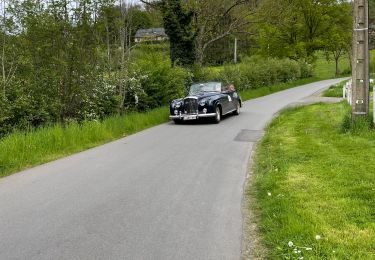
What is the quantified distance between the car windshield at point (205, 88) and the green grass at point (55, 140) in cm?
360

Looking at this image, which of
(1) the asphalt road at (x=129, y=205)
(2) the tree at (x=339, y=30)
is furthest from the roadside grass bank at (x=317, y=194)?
(2) the tree at (x=339, y=30)

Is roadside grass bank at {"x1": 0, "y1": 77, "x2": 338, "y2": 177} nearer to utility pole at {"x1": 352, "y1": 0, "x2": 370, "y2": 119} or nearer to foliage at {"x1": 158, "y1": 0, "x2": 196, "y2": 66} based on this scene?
utility pole at {"x1": 352, "y1": 0, "x2": 370, "y2": 119}

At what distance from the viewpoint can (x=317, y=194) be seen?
612cm

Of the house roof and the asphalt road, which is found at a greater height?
the house roof

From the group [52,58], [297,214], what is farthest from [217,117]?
[297,214]

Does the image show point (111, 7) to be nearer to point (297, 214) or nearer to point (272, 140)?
point (272, 140)

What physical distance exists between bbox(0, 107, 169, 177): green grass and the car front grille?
1954 millimetres

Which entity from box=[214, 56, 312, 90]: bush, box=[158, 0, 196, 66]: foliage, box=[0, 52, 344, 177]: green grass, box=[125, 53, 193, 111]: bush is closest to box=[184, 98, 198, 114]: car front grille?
box=[0, 52, 344, 177]: green grass

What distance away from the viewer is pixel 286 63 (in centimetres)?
4038

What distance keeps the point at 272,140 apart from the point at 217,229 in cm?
659

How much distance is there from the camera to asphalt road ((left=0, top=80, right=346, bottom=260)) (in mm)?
4594

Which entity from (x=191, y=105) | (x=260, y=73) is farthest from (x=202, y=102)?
(x=260, y=73)

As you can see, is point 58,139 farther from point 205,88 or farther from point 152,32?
point 152,32

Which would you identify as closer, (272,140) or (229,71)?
(272,140)
